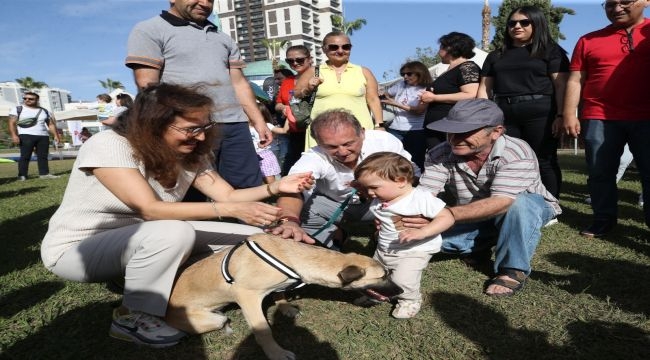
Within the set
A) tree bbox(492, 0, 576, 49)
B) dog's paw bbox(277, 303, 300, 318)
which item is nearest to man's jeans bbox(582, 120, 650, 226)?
dog's paw bbox(277, 303, 300, 318)

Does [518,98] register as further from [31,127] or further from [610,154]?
[31,127]

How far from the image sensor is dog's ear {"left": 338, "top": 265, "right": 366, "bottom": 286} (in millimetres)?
2100

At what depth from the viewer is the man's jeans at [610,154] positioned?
354 cm

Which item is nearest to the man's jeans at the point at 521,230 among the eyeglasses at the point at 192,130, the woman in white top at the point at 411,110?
the eyeglasses at the point at 192,130

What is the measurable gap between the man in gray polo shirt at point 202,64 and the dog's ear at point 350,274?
1668 millimetres

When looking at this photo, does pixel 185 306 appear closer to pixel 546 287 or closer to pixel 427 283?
pixel 427 283

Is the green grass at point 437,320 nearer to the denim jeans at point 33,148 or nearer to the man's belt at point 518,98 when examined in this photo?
the man's belt at point 518,98

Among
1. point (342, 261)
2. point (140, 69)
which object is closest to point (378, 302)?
point (342, 261)

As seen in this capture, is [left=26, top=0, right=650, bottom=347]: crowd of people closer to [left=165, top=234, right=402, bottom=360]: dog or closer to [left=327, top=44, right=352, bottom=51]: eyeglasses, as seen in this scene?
[left=327, top=44, right=352, bottom=51]: eyeglasses

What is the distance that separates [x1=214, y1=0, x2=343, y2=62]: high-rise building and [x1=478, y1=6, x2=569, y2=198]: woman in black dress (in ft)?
341

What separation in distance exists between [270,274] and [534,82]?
11.0 feet

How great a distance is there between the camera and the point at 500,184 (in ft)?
9.10

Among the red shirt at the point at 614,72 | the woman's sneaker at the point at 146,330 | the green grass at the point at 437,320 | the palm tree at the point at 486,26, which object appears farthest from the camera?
the palm tree at the point at 486,26

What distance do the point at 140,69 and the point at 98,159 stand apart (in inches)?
45.1
